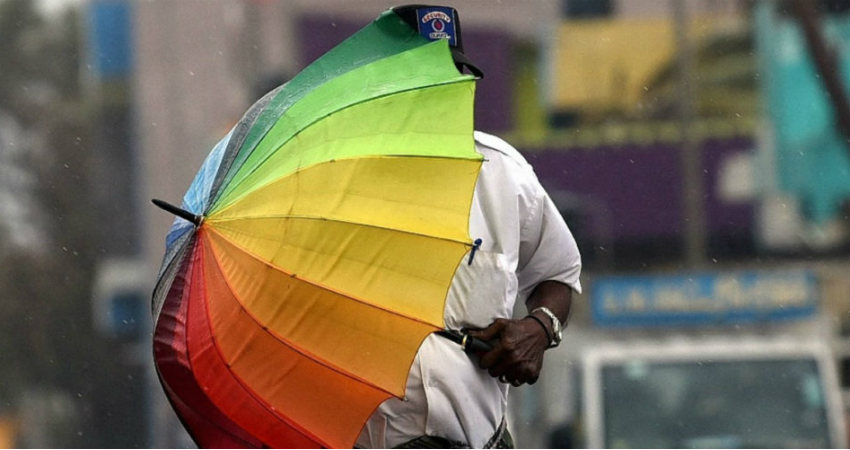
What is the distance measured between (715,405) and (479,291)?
6.15 meters

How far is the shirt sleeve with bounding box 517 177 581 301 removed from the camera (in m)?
3.95

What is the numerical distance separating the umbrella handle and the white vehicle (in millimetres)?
5464

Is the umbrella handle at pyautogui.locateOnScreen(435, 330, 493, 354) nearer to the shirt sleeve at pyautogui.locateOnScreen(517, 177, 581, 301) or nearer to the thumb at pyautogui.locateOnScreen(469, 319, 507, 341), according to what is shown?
the thumb at pyautogui.locateOnScreen(469, 319, 507, 341)

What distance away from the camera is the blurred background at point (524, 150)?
32.2 m

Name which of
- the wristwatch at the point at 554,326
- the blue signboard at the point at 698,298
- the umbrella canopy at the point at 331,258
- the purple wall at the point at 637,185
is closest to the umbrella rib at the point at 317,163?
the umbrella canopy at the point at 331,258

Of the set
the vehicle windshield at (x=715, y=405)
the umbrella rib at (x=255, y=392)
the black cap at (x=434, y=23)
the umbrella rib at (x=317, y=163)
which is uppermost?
the black cap at (x=434, y=23)

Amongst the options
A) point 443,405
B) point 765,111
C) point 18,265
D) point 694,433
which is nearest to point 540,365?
point 443,405

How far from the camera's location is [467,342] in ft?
12.4

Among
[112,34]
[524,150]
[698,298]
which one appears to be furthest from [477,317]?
[112,34]

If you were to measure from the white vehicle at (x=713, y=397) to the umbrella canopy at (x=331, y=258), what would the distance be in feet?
18.3

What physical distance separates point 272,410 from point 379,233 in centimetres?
38

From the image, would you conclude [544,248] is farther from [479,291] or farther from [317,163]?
[317,163]

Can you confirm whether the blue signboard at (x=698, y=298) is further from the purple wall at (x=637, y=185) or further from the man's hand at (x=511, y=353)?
the man's hand at (x=511, y=353)

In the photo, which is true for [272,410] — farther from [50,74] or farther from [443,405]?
[50,74]
